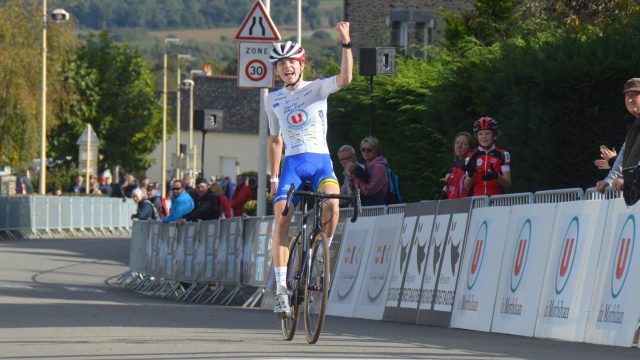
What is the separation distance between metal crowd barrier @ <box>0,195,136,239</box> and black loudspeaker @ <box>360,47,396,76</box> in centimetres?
2777

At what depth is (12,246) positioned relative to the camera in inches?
1618

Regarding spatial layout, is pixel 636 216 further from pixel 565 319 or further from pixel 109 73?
pixel 109 73

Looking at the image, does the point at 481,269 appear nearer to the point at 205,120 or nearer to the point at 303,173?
the point at 303,173

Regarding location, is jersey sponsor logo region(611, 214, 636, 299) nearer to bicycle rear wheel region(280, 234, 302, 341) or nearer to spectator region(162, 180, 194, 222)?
bicycle rear wheel region(280, 234, 302, 341)

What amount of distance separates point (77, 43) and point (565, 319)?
49.4 metres

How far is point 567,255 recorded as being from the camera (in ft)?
39.7

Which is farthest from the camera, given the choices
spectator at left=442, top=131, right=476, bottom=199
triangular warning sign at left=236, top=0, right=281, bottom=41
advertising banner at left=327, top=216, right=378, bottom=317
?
triangular warning sign at left=236, top=0, right=281, bottom=41

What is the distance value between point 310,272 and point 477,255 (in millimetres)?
2965

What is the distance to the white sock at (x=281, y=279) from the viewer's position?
456 inches

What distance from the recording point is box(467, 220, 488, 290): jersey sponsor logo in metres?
13.7

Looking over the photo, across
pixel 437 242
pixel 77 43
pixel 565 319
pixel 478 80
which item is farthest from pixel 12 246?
pixel 565 319

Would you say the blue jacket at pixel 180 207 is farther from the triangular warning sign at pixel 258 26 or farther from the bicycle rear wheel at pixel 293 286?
the bicycle rear wheel at pixel 293 286

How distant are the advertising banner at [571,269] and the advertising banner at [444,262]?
6.38ft

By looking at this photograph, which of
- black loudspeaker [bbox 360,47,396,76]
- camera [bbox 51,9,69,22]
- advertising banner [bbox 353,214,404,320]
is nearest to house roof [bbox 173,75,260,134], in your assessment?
camera [bbox 51,9,69,22]
